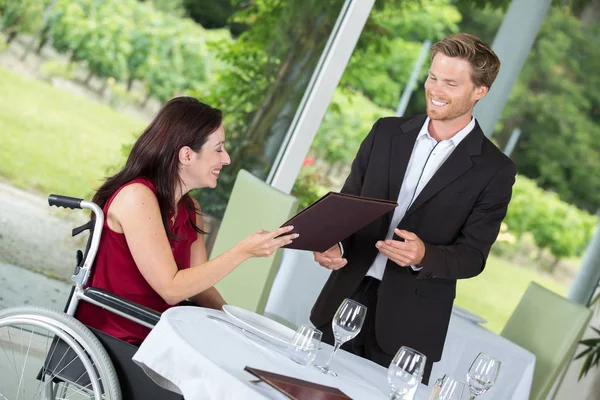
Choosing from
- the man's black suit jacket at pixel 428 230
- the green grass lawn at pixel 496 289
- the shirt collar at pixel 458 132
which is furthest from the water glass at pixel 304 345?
the green grass lawn at pixel 496 289

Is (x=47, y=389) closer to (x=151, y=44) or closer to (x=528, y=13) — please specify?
(x=151, y=44)

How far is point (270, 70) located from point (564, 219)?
2.33 metres

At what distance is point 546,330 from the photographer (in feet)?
13.8

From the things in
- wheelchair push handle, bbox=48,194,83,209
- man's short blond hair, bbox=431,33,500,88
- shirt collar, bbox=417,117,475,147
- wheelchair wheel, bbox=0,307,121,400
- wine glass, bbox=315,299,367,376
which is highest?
man's short blond hair, bbox=431,33,500,88

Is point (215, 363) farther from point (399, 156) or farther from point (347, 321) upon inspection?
point (399, 156)

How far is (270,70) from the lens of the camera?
4828 millimetres

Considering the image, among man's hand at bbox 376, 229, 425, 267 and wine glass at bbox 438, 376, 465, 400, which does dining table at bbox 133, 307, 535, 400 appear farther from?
man's hand at bbox 376, 229, 425, 267

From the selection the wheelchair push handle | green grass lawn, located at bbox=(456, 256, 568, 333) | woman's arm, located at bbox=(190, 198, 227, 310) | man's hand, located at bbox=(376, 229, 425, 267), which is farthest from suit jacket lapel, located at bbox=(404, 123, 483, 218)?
green grass lawn, located at bbox=(456, 256, 568, 333)

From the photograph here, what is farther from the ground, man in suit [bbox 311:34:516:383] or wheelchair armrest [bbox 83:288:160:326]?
man in suit [bbox 311:34:516:383]

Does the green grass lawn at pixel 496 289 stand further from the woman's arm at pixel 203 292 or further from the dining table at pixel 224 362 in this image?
the dining table at pixel 224 362

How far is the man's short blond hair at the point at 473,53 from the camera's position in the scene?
2383mm

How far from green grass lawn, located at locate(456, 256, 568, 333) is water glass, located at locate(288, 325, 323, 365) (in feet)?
12.4

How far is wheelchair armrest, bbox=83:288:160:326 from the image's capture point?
202 cm

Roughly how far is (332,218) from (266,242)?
0.62 feet
